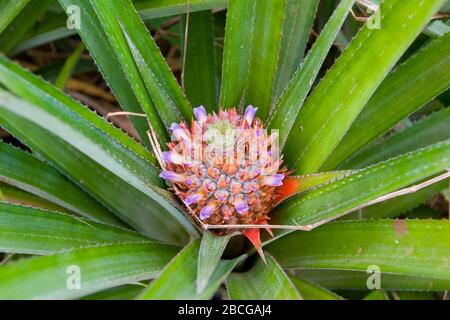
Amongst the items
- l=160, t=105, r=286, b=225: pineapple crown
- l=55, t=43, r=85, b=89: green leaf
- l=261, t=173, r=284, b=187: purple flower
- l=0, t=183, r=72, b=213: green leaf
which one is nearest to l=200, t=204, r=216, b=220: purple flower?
l=160, t=105, r=286, b=225: pineapple crown

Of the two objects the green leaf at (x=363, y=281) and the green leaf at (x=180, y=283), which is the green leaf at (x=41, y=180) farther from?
the green leaf at (x=363, y=281)

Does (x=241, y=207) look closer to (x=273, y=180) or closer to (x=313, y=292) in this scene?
(x=273, y=180)

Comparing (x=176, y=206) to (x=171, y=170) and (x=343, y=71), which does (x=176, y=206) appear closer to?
(x=171, y=170)

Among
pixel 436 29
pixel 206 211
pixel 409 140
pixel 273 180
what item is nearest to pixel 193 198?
pixel 206 211

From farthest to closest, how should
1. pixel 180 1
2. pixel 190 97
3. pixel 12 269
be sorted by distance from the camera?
1. pixel 190 97
2. pixel 180 1
3. pixel 12 269
